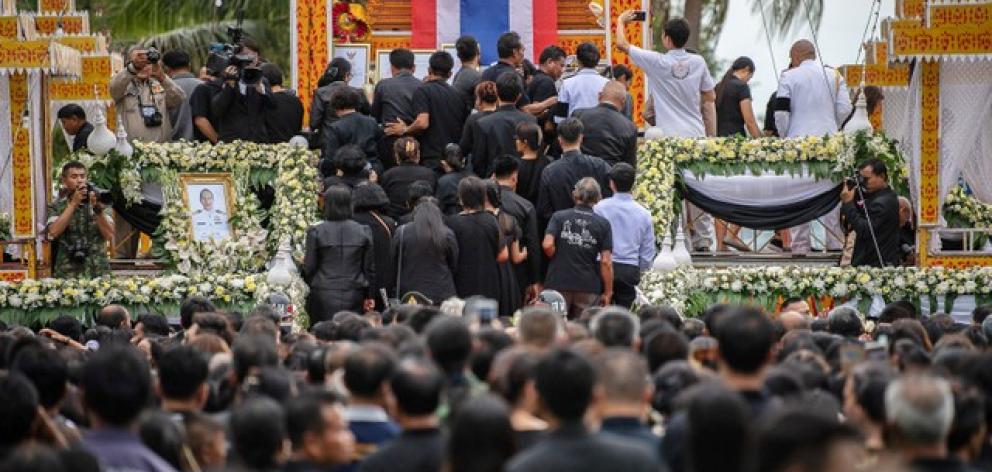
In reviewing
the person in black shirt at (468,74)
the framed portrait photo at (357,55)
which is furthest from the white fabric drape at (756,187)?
the framed portrait photo at (357,55)

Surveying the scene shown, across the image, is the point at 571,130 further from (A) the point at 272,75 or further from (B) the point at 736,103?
(B) the point at 736,103

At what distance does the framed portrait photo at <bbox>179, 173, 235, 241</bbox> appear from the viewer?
2114 cm

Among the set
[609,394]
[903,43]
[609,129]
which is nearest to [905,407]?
[609,394]

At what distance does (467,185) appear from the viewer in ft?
59.9

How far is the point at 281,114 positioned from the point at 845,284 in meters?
5.73

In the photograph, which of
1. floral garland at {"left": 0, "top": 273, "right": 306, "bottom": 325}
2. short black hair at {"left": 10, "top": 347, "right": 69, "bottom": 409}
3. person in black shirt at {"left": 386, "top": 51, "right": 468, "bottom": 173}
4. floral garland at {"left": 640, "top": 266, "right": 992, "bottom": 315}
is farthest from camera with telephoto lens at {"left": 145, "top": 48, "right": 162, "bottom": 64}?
short black hair at {"left": 10, "top": 347, "right": 69, "bottom": 409}

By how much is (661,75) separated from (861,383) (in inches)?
458

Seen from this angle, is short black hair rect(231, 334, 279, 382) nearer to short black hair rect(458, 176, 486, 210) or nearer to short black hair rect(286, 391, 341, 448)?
short black hair rect(286, 391, 341, 448)

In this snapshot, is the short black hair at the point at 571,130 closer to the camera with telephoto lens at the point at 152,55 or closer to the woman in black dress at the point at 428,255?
the woman in black dress at the point at 428,255

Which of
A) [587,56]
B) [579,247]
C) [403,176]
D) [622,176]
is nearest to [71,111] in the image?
[403,176]

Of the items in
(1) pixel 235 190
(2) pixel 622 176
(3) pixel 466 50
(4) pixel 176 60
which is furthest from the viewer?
(4) pixel 176 60

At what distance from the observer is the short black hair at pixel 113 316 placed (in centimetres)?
1791

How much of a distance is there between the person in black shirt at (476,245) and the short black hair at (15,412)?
27.3ft

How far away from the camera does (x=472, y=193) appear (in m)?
18.2
